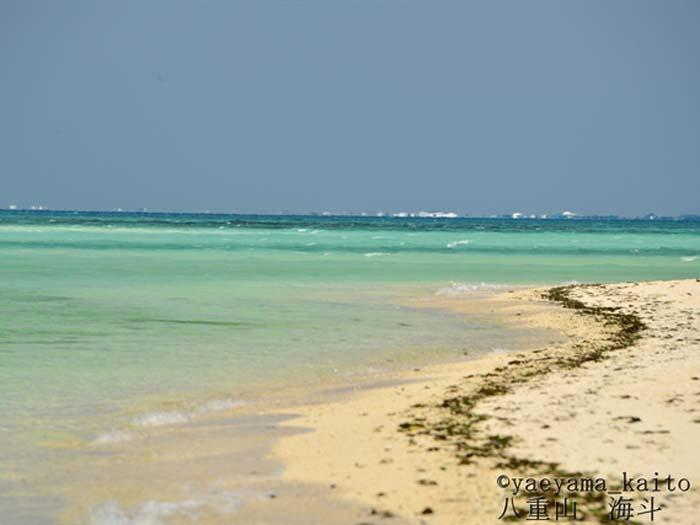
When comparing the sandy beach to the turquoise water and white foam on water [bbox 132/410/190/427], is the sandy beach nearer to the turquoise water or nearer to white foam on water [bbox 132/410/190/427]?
white foam on water [bbox 132/410/190/427]

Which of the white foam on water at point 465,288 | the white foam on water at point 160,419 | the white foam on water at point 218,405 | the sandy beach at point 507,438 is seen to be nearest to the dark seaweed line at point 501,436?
the sandy beach at point 507,438

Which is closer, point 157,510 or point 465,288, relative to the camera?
point 157,510

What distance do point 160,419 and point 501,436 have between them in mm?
4083

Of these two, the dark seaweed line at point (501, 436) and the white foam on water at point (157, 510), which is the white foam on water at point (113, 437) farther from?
the dark seaweed line at point (501, 436)

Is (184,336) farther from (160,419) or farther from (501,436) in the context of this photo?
(501,436)

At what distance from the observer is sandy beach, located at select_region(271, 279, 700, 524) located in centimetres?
692

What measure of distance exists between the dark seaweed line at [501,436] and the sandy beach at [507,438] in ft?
0.05

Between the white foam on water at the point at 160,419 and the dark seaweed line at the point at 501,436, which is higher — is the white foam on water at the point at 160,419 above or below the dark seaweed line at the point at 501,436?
below

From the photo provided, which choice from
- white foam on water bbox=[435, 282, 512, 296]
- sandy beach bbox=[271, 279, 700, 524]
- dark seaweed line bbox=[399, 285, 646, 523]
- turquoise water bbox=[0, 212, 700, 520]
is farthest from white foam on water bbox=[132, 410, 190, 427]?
white foam on water bbox=[435, 282, 512, 296]

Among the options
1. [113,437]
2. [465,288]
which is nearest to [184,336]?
[113,437]

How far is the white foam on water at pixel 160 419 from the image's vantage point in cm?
1010

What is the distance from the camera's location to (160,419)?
10.3 metres

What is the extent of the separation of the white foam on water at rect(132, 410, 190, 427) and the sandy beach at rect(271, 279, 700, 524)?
1.41 m

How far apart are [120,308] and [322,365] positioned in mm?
10725
